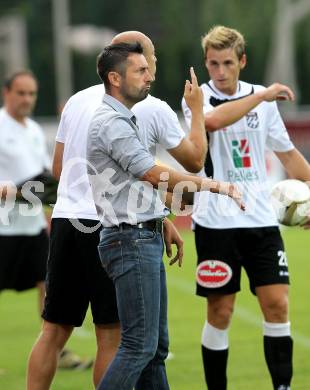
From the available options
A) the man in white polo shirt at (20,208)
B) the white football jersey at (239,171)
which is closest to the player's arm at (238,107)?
the white football jersey at (239,171)

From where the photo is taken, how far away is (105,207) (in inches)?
222

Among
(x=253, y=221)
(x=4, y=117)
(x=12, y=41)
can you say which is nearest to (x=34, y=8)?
(x=12, y=41)

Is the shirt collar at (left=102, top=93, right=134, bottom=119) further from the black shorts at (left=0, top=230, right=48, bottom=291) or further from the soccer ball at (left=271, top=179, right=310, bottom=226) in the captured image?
the black shorts at (left=0, top=230, right=48, bottom=291)

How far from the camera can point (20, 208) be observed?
29.0 ft

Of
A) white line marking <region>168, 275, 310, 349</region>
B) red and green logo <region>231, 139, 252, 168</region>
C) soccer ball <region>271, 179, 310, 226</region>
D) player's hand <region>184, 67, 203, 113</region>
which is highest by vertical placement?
player's hand <region>184, 67, 203, 113</region>

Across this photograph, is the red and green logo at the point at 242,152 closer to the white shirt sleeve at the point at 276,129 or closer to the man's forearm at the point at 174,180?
the white shirt sleeve at the point at 276,129

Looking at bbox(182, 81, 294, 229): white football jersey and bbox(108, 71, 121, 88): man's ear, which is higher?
bbox(108, 71, 121, 88): man's ear

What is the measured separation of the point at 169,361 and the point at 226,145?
7.17 feet

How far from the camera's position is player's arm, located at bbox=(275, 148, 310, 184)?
7.29 meters

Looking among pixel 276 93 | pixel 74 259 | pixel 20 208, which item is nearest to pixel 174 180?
Answer: pixel 74 259

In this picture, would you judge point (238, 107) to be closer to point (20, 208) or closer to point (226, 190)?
point (226, 190)

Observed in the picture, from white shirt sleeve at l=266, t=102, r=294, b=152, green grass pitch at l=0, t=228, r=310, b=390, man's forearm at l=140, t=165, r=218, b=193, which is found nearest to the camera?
man's forearm at l=140, t=165, r=218, b=193

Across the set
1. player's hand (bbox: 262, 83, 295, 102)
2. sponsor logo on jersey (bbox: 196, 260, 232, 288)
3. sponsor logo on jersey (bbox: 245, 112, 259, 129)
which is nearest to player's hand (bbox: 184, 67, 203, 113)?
player's hand (bbox: 262, 83, 295, 102)

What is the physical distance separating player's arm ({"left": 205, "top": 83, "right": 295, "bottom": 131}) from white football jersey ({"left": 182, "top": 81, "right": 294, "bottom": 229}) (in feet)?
0.76
